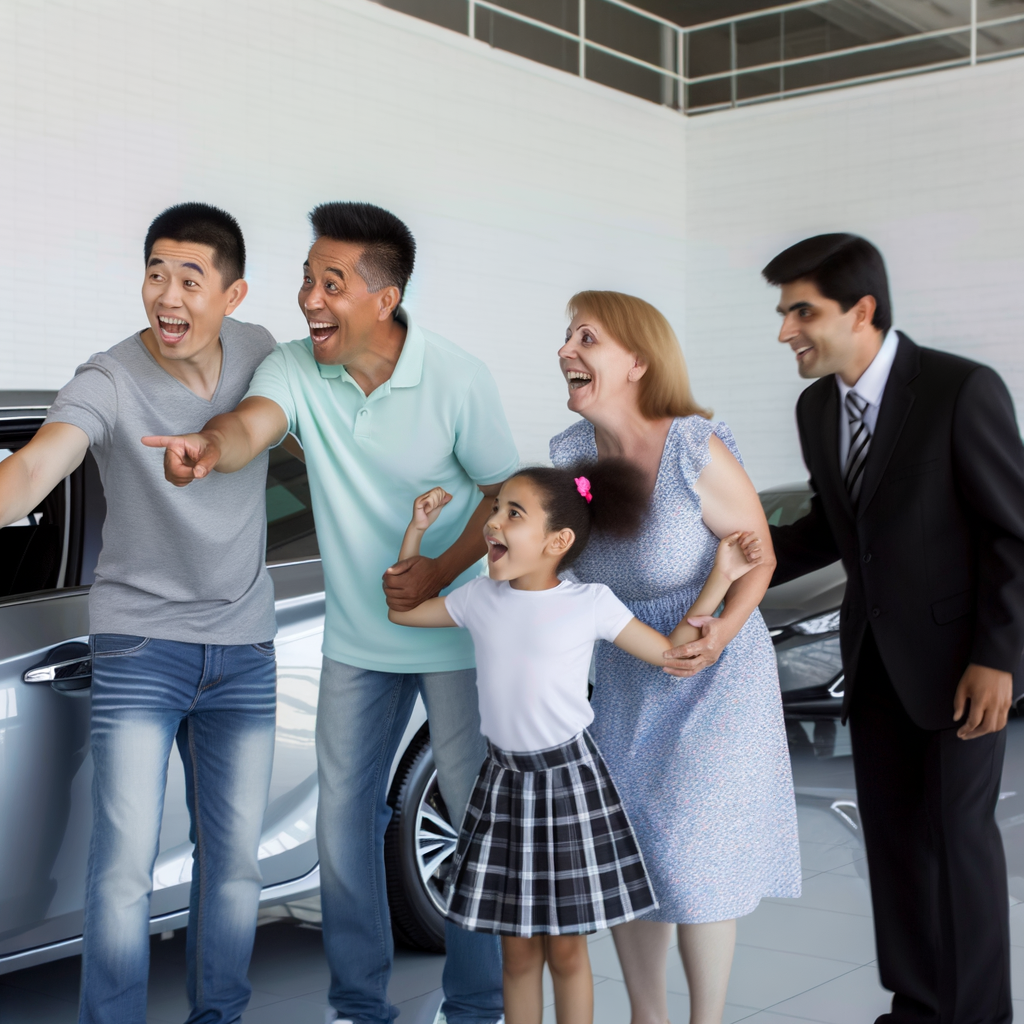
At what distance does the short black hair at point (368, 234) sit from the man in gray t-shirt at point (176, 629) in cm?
19

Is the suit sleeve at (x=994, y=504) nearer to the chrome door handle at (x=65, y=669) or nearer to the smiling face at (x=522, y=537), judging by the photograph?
the smiling face at (x=522, y=537)

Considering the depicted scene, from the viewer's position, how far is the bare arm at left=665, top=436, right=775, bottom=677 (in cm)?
224

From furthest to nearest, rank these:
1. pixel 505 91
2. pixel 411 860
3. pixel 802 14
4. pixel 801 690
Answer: pixel 802 14
pixel 505 91
pixel 801 690
pixel 411 860

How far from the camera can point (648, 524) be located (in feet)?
7.63

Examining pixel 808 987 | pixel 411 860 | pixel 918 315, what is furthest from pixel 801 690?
pixel 918 315

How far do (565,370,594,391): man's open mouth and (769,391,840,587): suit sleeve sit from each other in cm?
57

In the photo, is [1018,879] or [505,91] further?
[505,91]

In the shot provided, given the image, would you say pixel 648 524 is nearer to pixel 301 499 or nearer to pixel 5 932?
pixel 301 499

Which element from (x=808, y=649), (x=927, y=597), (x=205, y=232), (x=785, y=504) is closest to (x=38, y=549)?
(x=205, y=232)

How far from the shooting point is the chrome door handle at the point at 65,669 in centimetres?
254

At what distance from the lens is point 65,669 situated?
2572mm

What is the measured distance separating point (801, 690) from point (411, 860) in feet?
9.49

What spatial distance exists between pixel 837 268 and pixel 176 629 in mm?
1408

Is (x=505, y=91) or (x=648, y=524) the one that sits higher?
(x=505, y=91)
